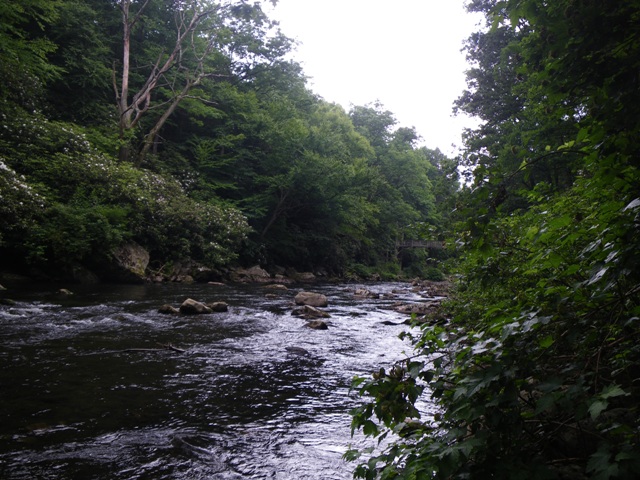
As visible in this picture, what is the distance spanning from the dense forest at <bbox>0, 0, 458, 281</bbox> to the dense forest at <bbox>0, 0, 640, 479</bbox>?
5.0 inches

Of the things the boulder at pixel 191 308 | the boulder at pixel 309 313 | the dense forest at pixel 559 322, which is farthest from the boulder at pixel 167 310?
the dense forest at pixel 559 322

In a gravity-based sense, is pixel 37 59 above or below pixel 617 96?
above

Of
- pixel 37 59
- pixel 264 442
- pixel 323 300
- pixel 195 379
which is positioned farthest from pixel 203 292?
pixel 37 59

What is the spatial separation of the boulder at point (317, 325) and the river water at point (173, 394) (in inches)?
16.1

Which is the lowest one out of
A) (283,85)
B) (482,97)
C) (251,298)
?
(251,298)

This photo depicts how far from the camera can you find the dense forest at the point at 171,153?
47.2ft

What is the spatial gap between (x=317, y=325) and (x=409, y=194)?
1557 inches

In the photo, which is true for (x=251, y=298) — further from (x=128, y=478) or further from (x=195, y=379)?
(x=128, y=478)

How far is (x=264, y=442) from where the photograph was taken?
12.5 feet

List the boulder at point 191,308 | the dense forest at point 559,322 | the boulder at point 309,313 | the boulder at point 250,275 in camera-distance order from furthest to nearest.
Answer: the boulder at point 250,275
the boulder at point 309,313
the boulder at point 191,308
the dense forest at point 559,322

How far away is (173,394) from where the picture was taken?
4.83m

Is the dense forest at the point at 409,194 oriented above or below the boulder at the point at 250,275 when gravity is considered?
above

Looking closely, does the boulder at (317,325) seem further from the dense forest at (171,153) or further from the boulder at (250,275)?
the boulder at (250,275)

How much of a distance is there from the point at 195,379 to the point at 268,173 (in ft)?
79.6
